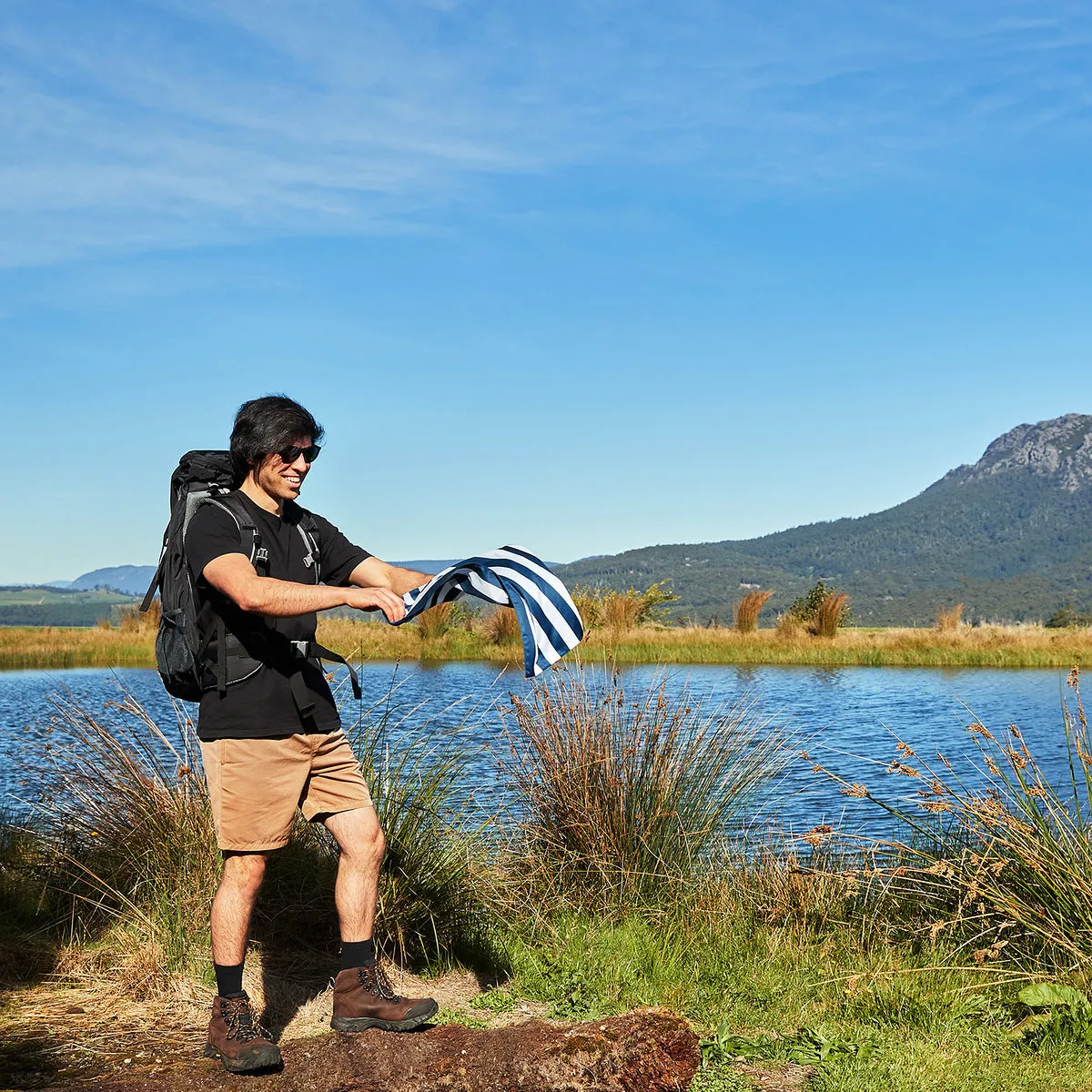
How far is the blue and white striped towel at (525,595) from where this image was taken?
160 inches

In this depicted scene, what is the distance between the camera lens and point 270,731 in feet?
12.2

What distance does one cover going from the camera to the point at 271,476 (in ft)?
12.9

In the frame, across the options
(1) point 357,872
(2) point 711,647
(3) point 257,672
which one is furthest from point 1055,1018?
(2) point 711,647

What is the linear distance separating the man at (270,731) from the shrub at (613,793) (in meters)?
1.82

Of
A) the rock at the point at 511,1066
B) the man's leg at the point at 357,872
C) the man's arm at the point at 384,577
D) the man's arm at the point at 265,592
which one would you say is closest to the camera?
the rock at the point at 511,1066

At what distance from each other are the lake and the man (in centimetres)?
217

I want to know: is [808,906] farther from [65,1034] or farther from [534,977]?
[65,1034]

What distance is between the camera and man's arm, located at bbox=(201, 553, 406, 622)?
11.6ft

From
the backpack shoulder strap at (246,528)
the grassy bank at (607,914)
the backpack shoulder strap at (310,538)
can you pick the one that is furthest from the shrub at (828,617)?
the backpack shoulder strap at (246,528)

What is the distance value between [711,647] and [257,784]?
2387 cm

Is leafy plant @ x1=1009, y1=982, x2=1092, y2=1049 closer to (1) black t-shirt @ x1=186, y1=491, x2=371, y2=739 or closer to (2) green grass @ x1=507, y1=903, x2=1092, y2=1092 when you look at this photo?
(2) green grass @ x1=507, y1=903, x2=1092, y2=1092

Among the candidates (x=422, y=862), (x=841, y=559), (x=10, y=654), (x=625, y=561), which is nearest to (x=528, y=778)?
(x=422, y=862)

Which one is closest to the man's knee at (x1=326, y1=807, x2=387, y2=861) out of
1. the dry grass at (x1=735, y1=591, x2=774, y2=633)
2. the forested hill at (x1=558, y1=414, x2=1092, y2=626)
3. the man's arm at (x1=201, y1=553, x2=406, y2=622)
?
the man's arm at (x1=201, y1=553, x2=406, y2=622)

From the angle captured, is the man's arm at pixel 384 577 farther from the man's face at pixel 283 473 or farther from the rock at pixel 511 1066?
the rock at pixel 511 1066
